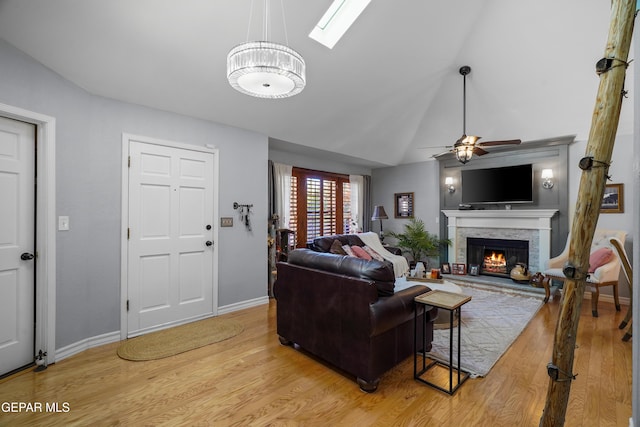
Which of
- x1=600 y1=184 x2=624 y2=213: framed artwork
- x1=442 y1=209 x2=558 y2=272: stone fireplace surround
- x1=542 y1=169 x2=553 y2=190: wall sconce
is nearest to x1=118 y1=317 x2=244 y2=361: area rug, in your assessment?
x1=442 y1=209 x2=558 y2=272: stone fireplace surround

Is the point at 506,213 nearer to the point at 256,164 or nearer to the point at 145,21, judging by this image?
the point at 256,164

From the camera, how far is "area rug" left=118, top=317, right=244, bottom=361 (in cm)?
283

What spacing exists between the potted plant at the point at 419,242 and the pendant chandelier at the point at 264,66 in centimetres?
498

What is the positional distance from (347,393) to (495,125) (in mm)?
5054

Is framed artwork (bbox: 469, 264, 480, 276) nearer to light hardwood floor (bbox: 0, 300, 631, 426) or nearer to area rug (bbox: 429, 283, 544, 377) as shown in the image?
area rug (bbox: 429, 283, 544, 377)

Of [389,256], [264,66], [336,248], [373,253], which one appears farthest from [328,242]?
[264,66]

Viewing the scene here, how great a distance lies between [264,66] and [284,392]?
2.25m

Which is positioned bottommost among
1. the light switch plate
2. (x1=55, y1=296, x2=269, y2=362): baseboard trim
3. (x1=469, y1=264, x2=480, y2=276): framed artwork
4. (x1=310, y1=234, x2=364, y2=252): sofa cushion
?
(x1=55, y1=296, x2=269, y2=362): baseboard trim

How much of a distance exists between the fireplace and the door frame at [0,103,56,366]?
6.31 meters

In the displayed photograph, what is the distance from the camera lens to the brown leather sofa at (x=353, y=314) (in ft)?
7.18

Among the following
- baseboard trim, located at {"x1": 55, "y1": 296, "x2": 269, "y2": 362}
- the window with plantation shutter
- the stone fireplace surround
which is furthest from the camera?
the window with plantation shutter

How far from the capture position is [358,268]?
7.70ft

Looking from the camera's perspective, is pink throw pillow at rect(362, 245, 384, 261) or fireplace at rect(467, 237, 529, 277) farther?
fireplace at rect(467, 237, 529, 277)

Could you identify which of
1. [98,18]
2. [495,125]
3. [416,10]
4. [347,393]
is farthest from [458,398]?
[495,125]
